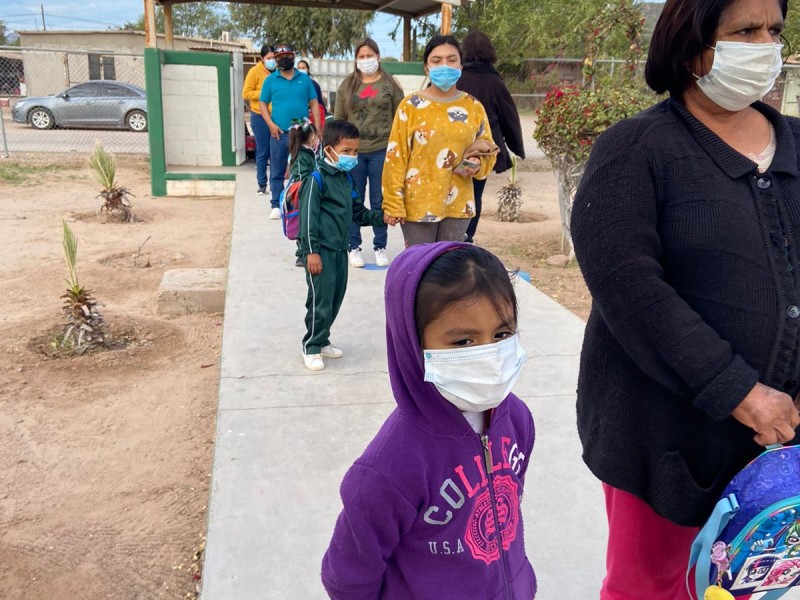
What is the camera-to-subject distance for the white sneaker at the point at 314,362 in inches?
166

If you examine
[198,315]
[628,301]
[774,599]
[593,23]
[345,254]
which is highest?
[593,23]

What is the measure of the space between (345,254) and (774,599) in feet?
9.55

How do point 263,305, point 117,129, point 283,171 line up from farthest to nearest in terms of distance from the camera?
point 117,129, point 283,171, point 263,305

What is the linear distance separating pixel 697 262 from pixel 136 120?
73.8 feet

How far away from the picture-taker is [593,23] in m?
9.55

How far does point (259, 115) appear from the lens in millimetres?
9211

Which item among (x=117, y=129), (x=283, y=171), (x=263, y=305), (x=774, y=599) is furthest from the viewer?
(x=117, y=129)

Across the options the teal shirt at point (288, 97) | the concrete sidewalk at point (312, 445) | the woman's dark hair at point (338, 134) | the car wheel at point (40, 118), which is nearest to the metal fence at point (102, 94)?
the car wheel at point (40, 118)

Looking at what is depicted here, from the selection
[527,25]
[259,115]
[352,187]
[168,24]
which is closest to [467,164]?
[352,187]

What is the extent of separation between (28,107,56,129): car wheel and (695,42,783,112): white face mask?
2279 centimetres

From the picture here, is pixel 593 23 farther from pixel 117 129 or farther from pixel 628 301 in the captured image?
pixel 117 129

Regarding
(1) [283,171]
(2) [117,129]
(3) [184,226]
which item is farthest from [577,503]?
(2) [117,129]

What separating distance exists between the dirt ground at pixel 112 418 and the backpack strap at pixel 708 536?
1834mm

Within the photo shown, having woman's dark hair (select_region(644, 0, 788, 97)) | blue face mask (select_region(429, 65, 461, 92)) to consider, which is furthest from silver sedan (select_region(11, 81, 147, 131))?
woman's dark hair (select_region(644, 0, 788, 97))
